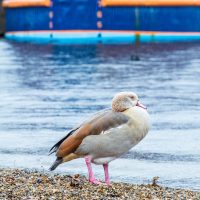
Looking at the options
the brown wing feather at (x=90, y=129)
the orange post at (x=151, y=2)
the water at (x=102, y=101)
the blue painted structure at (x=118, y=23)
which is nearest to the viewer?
the brown wing feather at (x=90, y=129)

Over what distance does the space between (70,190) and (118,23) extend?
33099 millimetres

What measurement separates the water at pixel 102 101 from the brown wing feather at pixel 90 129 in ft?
3.45

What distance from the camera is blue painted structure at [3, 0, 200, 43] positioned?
41.4 meters

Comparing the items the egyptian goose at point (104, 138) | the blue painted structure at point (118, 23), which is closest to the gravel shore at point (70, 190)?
the egyptian goose at point (104, 138)

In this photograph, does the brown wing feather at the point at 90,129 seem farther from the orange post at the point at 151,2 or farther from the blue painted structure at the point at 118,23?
the blue painted structure at the point at 118,23

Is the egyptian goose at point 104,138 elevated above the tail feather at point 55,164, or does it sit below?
above

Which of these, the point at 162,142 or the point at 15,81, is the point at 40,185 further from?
the point at 15,81

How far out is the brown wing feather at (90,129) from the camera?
29.8ft

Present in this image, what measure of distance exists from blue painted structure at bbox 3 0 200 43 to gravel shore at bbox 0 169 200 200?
32289 mm

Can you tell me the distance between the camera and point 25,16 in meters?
44.4

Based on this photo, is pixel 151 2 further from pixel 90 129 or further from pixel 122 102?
pixel 90 129

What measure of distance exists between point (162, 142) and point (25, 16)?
3231 centimetres

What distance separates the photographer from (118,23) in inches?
1631

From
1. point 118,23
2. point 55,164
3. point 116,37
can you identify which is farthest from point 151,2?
point 55,164
